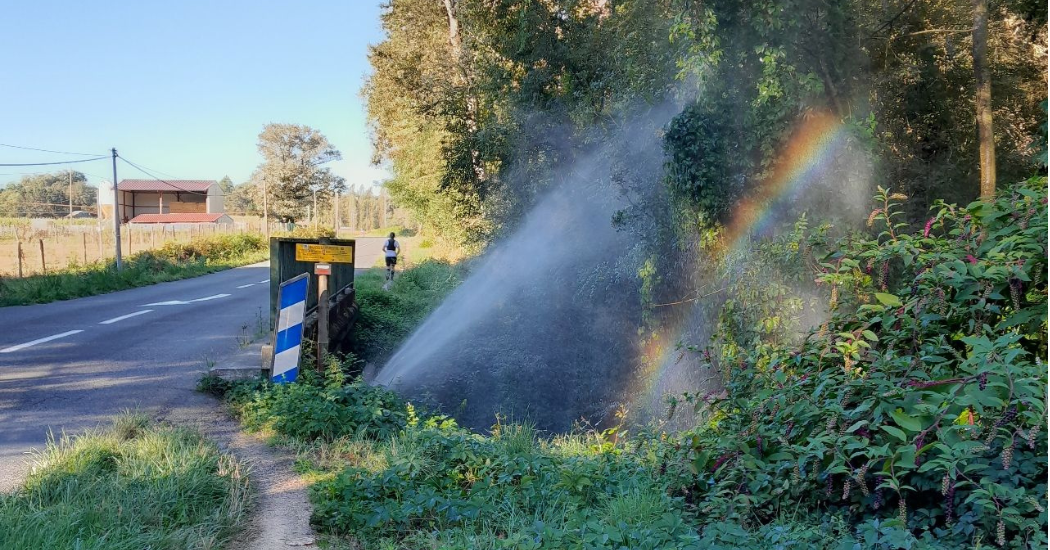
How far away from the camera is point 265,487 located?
15.1 ft

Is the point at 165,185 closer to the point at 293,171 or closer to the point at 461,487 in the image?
the point at 293,171

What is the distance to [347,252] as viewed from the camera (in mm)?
7848

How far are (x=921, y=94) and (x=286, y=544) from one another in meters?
11.7

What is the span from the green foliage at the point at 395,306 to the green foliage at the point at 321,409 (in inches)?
151

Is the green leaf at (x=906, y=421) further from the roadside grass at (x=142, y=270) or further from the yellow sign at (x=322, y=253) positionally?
the roadside grass at (x=142, y=270)

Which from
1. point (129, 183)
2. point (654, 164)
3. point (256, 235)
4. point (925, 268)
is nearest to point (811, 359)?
point (925, 268)

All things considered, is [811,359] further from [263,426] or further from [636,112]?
[636,112]

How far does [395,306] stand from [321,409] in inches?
413

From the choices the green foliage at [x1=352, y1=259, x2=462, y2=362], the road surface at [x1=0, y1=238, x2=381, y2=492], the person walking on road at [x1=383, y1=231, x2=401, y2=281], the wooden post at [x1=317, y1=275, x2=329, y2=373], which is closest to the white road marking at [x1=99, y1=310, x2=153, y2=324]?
the road surface at [x1=0, y1=238, x2=381, y2=492]

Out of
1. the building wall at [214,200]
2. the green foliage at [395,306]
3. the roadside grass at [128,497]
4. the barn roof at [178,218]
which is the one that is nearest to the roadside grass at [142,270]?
the green foliage at [395,306]

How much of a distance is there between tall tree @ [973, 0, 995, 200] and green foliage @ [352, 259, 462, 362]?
28.1ft

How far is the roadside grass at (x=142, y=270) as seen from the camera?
54.9 feet

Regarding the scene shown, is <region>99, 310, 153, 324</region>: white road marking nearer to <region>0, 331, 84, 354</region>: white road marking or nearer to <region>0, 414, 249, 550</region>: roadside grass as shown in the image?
<region>0, 331, 84, 354</region>: white road marking

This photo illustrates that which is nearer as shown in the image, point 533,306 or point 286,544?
point 286,544
